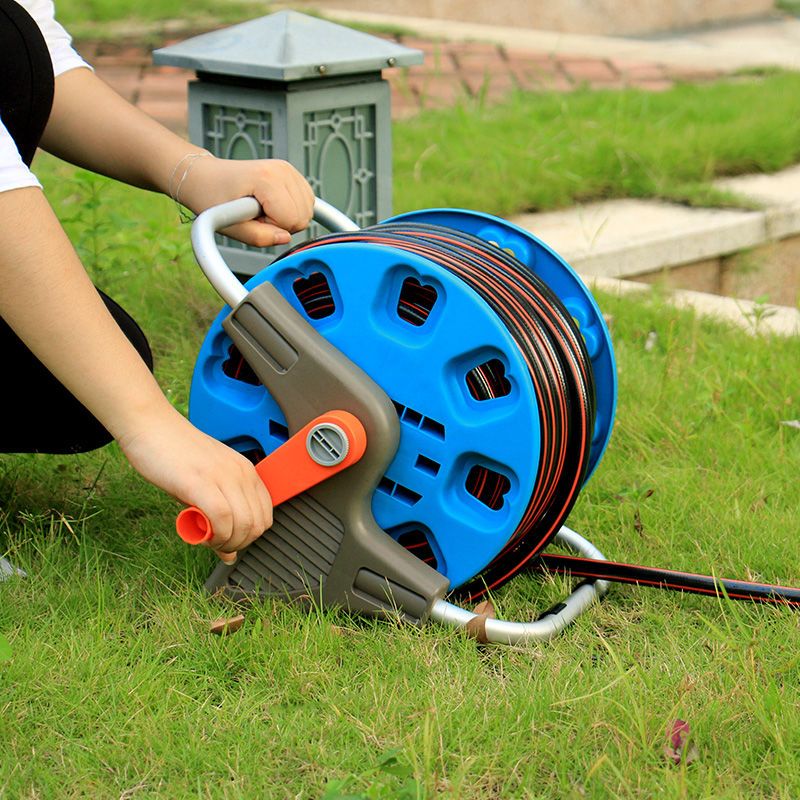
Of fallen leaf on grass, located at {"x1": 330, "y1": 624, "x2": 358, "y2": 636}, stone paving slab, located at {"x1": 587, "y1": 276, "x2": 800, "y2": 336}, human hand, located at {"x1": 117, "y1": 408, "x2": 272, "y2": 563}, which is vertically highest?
human hand, located at {"x1": 117, "y1": 408, "x2": 272, "y2": 563}

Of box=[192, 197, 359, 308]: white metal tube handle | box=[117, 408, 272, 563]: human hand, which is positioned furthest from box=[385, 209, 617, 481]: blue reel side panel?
box=[117, 408, 272, 563]: human hand

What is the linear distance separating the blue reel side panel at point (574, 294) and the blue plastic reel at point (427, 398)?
265 mm

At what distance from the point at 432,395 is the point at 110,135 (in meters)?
0.72

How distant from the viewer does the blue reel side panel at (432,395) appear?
5.19ft

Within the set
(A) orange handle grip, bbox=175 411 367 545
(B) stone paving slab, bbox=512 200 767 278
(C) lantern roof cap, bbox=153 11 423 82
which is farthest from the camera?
(B) stone paving slab, bbox=512 200 767 278

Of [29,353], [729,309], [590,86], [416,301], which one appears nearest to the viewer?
[416,301]

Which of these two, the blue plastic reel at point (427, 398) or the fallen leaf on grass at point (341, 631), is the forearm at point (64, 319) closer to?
the blue plastic reel at point (427, 398)

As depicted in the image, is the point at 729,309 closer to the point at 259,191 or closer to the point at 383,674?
the point at 259,191

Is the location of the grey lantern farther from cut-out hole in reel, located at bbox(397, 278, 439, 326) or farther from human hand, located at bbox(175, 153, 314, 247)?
cut-out hole in reel, located at bbox(397, 278, 439, 326)

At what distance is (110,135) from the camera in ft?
6.31

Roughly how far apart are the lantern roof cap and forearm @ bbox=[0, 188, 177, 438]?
120 cm

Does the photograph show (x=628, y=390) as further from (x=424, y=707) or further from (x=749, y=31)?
(x=749, y=31)

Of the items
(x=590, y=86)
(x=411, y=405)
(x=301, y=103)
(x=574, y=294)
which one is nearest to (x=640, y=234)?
(x=301, y=103)

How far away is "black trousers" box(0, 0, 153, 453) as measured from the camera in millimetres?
1714
